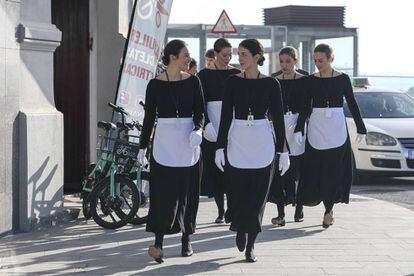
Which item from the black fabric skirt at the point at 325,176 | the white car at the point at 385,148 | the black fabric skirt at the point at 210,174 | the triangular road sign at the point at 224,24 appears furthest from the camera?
the triangular road sign at the point at 224,24

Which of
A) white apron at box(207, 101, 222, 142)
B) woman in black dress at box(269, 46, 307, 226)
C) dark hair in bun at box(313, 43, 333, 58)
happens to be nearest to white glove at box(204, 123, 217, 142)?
white apron at box(207, 101, 222, 142)

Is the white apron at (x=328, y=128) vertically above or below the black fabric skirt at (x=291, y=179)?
above

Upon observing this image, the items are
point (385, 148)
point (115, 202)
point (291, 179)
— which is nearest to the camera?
point (115, 202)

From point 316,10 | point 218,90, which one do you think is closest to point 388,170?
point 218,90

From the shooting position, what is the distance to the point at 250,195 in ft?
23.8

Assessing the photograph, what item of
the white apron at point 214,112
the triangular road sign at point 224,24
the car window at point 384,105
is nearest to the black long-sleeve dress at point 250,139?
the white apron at point 214,112

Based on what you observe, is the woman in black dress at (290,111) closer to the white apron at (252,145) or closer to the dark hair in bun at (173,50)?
the white apron at (252,145)

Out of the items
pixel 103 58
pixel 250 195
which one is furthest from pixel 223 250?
pixel 103 58

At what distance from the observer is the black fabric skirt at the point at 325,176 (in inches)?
364

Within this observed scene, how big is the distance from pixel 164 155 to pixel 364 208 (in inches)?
176

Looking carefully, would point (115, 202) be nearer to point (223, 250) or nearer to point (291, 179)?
point (223, 250)

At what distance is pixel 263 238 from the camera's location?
8.50 meters

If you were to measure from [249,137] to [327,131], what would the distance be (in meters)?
2.20

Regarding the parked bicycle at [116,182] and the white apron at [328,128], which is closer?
the parked bicycle at [116,182]
